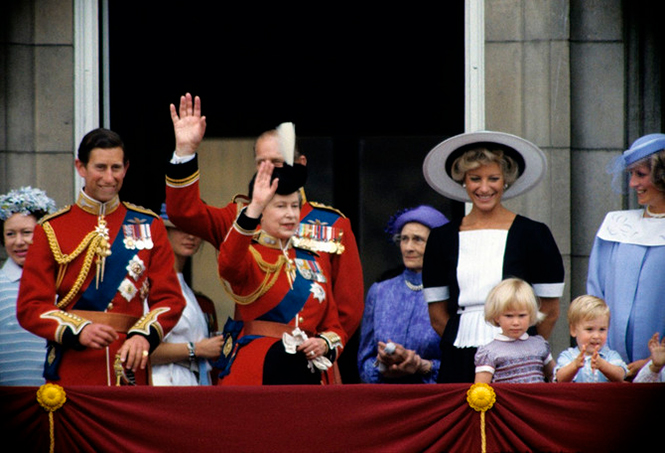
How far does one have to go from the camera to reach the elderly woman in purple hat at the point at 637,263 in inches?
221

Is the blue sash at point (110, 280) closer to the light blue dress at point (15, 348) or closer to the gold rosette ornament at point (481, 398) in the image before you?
the light blue dress at point (15, 348)

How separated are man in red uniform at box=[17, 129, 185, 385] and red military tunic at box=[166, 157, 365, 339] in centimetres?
20

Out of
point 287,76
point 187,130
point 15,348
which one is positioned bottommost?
point 15,348

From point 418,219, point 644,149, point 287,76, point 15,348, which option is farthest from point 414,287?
point 287,76

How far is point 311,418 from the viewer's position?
15.0 ft

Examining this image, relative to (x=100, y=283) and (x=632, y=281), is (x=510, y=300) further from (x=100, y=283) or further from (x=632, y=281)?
(x=100, y=283)

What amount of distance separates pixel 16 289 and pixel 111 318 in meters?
0.87

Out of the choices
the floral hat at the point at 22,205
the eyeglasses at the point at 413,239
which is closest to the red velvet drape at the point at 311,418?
the floral hat at the point at 22,205

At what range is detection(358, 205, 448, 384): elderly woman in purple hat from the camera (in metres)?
6.01

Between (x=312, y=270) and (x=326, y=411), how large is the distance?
38.6 inches

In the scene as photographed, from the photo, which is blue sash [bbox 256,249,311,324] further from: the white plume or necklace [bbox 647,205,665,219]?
necklace [bbox 647,205,665,219]

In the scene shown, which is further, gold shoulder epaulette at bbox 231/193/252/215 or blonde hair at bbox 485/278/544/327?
gold shoulder epaulette at bbox 231/193/252/215

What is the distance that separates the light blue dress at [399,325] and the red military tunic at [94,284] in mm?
1221

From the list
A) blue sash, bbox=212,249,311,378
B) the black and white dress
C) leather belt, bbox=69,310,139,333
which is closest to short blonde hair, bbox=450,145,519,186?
the black and white dress
